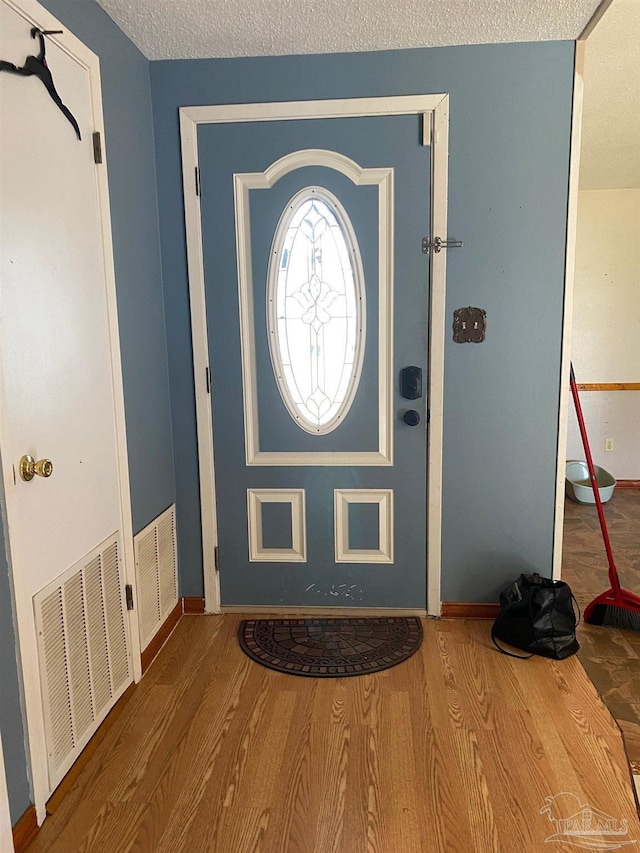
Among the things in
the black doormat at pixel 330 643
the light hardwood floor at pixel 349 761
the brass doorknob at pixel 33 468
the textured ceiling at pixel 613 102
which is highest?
the textured ceiling at pixel 613 102

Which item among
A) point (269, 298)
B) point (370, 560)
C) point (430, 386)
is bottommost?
point (370, 560)

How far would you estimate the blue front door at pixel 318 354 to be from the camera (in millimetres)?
2473

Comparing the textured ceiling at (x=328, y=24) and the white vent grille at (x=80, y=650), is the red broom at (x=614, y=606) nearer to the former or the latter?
the textured ceiling at (x=328, y=24)

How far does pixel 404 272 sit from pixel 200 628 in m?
1.81

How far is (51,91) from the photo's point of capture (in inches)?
66.4

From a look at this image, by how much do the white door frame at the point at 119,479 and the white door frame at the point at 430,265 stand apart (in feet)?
1.74

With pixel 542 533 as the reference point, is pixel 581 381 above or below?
above

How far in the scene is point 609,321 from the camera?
4750 mm

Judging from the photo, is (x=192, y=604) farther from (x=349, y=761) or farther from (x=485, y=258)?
(x=485, y=258)

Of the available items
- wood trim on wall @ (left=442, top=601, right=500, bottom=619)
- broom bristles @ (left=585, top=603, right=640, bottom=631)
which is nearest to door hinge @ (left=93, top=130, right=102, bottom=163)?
wood trim on wall @ (left=442, top=601, right=500, bottom=619)

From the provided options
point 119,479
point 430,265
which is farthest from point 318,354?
point 119,479

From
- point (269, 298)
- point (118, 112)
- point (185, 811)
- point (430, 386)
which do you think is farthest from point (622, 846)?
point (118, 112)

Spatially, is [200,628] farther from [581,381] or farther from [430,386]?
[581,381]

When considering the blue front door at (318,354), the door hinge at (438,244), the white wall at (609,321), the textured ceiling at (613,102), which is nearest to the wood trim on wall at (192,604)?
the blue front door at (318,354)
